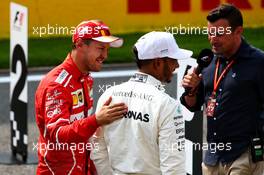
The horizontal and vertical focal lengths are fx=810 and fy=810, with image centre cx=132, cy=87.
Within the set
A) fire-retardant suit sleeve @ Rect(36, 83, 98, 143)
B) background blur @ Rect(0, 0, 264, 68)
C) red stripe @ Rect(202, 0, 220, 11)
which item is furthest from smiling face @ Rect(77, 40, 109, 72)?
red stripe @ Rect(202, 0, 220, 11)

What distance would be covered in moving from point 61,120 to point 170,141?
0.78 m

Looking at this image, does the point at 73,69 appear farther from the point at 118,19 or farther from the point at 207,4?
the point at 207,4

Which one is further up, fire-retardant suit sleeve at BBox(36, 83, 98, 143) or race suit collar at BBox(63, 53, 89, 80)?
race suit collar at BBox(63, 53, 89, 80)

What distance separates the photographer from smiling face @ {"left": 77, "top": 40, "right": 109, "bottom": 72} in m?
5.21

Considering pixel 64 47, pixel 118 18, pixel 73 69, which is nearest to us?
pixel 73 69

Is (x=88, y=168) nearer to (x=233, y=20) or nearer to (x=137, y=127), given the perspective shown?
(x=137, y=127)

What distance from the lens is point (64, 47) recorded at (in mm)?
16703

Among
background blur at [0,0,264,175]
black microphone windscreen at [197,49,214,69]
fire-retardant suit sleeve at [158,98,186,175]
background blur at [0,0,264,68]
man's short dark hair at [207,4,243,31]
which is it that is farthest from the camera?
background blur at [0,0,264,68]

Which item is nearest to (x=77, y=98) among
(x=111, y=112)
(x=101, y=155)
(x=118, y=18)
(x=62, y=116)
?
(x=62, y=116)

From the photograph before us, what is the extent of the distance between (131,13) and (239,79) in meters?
11.8

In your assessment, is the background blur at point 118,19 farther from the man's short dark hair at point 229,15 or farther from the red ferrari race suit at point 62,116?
the red ferrari race suit at point 62,116

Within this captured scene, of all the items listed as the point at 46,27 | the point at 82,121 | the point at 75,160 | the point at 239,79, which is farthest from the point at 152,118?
the point at 46,27

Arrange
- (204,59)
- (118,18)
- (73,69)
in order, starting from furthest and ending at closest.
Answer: (118,18)
(204,59)
(73,69)

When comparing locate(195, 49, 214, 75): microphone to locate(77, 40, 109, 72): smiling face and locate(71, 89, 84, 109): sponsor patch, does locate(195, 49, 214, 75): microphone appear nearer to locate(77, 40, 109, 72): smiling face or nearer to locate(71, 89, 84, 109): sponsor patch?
locate(77, 40, 109, 72): smiling face
